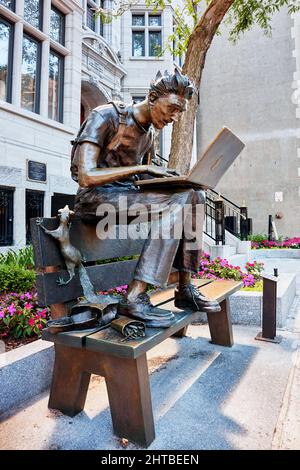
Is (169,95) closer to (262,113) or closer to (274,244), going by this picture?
(274,244)

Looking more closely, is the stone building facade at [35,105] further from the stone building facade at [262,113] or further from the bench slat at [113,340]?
the stone building facade at [262,113]

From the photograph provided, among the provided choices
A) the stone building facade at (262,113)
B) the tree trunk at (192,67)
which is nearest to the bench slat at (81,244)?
the tree trunk at (192,67)

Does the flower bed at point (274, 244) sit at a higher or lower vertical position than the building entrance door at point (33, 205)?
lower

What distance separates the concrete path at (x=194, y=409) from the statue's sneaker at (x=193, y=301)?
1.88 ft

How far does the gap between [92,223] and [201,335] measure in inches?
77.0

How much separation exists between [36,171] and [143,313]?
645cm

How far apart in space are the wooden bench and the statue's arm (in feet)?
1.32

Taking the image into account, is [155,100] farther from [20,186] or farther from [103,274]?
[20,186]

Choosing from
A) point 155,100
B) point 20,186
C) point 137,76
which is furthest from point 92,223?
point 137,76

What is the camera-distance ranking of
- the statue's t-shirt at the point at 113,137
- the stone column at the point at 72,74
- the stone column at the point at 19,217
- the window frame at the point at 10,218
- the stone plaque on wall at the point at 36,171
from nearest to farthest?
the statue's t-shirt at the point at 113,137 < the window frame at the point at 10,218 < the stone column at the point at 19,217 < the stone plaque on wall at the point at 36,171 < the stone column at the point at 72,74

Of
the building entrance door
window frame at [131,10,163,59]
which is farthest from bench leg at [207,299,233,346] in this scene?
window frame at [131,10,163,59]

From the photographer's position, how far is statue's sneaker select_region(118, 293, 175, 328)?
196cm

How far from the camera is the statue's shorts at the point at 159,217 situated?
6.54ft

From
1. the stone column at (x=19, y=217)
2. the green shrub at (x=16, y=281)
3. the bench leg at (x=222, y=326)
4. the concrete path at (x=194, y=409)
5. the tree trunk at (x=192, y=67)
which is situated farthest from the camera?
the stone column at (x=19, y=217)
